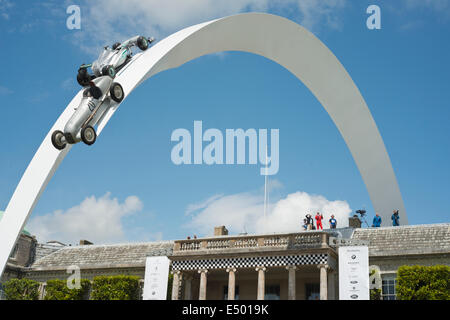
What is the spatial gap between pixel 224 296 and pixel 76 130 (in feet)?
51.3

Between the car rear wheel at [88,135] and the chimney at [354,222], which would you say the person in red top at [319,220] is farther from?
the car rear wheel at [88,135]

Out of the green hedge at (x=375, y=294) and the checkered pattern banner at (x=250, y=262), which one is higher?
the checkered pattern banner at (x=250, y=262)

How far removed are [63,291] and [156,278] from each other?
787 cm

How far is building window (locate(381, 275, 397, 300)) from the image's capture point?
27453 mm

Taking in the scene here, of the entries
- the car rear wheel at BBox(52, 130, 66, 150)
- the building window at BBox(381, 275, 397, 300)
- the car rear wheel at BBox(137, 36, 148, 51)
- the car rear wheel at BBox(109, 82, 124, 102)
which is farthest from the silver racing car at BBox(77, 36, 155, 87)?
the building window at BBox(381, 275, 397, 300)

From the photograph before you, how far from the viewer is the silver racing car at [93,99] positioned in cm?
1873

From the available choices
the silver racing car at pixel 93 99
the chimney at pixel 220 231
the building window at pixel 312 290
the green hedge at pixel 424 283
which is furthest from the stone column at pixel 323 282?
the silver racing car at pixel 93 99

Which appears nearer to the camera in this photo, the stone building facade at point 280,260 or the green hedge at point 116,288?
the stone building facade at point 280,260

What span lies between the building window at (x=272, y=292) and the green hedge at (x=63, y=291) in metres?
10.2

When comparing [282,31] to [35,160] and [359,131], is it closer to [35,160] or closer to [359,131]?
[359,131]

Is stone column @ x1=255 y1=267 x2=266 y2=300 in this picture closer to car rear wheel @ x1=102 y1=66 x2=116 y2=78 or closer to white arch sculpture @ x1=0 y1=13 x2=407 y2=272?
white arch sculpture @ x1=0 y1=13 x2=407 y2=272

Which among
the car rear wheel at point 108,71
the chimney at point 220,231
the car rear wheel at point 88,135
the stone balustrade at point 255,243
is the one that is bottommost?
the stone balustrade at point 255,243

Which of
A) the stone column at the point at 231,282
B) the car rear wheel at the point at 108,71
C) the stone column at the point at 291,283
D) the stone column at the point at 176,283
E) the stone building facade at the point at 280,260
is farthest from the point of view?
the stone column at the point at 176,283
